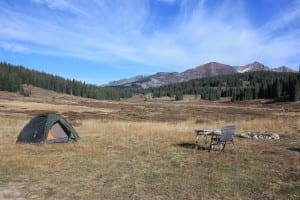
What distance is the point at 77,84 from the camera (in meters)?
174

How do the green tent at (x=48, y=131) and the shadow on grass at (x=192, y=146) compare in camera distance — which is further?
the green tent at (x=48, y=131)

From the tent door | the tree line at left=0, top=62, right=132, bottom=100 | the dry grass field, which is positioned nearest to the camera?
the dry grass field

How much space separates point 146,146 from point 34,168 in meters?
6.42

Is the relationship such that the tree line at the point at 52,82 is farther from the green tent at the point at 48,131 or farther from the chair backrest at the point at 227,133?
the chair backrest at the point at 227,133

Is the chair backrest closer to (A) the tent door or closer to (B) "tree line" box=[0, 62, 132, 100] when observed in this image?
(A) the tent door

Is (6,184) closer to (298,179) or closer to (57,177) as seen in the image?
(57,177)

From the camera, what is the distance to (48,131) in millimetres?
18469

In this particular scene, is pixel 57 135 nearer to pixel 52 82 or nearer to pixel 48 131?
pixel 48 131

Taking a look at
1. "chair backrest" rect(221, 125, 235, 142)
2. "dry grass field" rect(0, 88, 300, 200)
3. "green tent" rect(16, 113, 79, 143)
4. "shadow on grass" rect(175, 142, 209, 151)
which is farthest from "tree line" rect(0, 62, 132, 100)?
"chair backrest" rect(221, 125, 235, 142)

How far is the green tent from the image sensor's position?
18328mm

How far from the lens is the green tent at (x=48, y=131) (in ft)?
60.1

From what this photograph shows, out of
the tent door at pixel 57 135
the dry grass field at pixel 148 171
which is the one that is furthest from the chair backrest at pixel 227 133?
the tent door at pixel 57 135

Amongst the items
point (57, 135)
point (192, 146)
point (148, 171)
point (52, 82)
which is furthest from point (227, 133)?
point (52, 82)

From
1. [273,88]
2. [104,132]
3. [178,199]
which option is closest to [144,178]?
[178,199]
